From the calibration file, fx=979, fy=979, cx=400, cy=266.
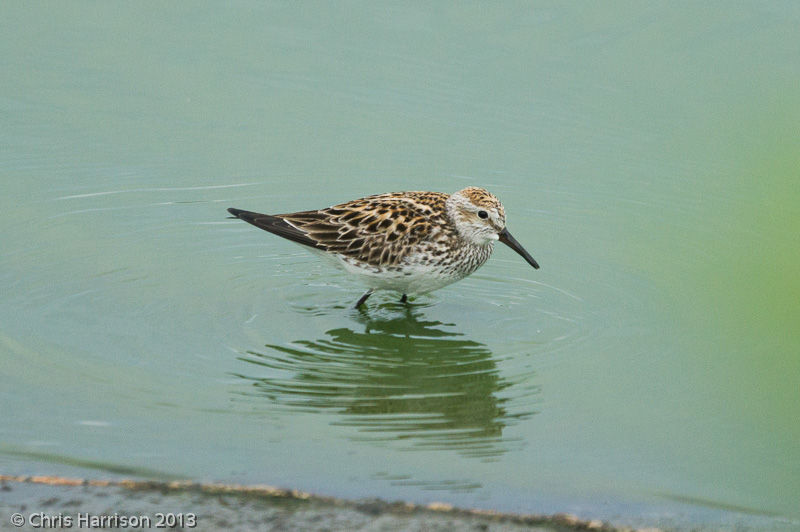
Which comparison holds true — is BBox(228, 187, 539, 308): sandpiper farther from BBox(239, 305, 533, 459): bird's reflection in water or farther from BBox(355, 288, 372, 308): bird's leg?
BBox(239, 305, 533, 459): bird's reflection in water

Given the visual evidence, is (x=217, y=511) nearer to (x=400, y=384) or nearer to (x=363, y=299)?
(x=400, y=384)

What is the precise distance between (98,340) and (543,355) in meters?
3.31

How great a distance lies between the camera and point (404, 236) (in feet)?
27.8

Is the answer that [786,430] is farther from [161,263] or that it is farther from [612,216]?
[161,263]

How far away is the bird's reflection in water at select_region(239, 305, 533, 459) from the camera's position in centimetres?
593

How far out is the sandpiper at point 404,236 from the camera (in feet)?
27.4

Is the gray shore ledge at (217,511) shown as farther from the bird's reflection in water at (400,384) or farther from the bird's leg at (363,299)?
the bird's leg at (363,299)

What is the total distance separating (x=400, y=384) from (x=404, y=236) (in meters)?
2.04

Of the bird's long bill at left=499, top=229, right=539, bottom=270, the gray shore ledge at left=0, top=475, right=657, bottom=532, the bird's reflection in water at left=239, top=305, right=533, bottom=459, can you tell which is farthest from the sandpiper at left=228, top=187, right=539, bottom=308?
the gray shore ledge at left=0, top=475, right=657, bottom=532

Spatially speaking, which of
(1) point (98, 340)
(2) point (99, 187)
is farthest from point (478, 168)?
(1) point (98, 340)

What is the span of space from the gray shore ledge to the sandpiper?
355 cm

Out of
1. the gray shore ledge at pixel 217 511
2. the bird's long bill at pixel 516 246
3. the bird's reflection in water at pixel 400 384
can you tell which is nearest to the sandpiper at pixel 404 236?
the bird's long bill at pixel 516 246

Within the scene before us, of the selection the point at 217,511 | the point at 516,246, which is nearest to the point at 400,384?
the point at 217,511

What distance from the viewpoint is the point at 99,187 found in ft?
33.5
